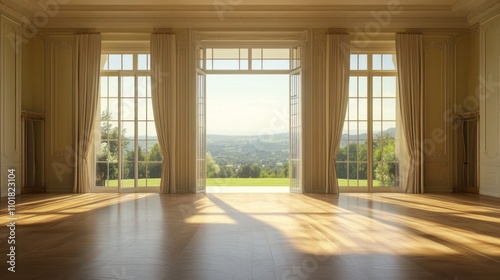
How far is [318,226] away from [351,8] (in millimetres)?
5337

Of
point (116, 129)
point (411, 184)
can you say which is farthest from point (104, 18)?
point (411, 184)

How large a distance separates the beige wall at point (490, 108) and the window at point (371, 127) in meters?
1.64

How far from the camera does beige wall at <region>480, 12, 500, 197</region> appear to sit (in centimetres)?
826

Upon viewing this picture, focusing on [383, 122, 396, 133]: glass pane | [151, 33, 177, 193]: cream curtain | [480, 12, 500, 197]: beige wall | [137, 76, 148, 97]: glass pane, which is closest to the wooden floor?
[480, 12, 500, 197]: beige wall

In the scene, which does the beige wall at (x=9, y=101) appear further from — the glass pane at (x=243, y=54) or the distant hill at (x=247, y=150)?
the distant hill at (x=247, y=150)

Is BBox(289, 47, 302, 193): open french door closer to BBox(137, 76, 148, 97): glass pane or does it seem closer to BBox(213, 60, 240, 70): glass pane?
BBox(213, 60, 240, 70): glass pane

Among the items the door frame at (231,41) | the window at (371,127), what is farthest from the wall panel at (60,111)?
the window at (371,127)

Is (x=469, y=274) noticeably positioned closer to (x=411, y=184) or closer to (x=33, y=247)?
(x=33, y=247)

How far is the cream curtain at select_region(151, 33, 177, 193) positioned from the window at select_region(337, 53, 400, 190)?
3.48 m

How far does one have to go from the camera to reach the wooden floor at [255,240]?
3.13 m

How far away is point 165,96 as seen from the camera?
9.18 metres

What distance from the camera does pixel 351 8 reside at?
8867 mm

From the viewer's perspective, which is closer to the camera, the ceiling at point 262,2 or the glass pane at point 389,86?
the ceiling at point 262,2

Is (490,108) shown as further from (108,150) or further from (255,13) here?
(108,150)
